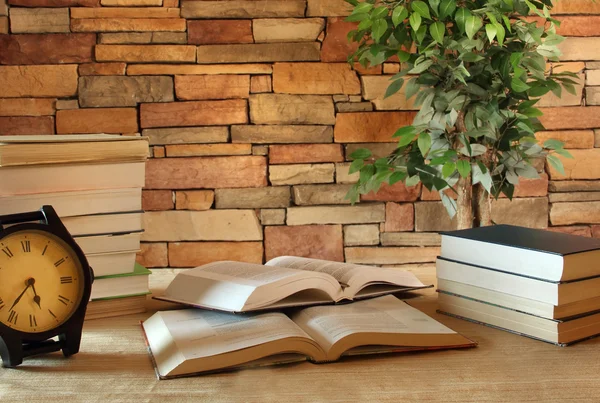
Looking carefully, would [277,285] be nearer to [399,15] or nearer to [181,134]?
[399,15]

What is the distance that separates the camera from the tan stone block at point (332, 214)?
7.12 feet

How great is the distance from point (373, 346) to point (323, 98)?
1.18 meters

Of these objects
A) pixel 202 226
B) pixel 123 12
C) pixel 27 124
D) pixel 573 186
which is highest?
pixel 123 12

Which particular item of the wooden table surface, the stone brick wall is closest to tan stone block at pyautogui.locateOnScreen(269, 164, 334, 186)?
the stone brick wall

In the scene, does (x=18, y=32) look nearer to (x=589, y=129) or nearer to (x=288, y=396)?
(x=288, y=396)

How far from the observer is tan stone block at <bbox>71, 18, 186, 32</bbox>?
2068 mm

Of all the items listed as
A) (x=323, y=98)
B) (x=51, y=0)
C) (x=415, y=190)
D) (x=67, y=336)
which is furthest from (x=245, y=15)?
(x=67, y=336)

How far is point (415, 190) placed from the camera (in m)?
2.19

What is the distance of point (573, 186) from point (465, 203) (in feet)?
1.73

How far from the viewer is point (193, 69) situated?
210cm

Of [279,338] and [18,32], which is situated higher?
[18,32]

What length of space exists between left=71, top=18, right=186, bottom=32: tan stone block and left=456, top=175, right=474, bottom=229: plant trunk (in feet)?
2.98

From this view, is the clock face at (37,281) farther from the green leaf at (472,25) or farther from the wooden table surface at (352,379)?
the green leaf at (472,25)

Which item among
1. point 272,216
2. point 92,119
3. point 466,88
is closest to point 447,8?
point 466,88
